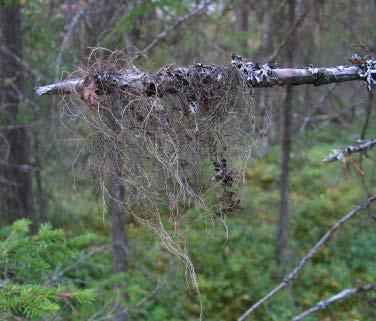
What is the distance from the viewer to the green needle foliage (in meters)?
2.45

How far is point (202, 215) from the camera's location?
2166 mm

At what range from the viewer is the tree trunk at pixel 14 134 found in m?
6.79

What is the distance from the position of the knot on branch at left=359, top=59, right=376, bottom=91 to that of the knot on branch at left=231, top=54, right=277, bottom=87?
40 centimetres

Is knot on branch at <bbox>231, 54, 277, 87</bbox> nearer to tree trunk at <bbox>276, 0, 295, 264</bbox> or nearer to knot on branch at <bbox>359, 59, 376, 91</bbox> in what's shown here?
knot on branch at <bbox>359, 59, 376, 91</bbox>

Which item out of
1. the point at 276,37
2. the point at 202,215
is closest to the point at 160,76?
the point at 202,215

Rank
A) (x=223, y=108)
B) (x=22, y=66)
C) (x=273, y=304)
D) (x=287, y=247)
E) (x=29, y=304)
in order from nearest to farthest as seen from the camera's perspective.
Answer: (x=223, y=108) < (x=29, y=304) < (x=22, y=66) < (x=273, y=304) < (x=287, y=247)

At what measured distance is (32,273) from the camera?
313cm

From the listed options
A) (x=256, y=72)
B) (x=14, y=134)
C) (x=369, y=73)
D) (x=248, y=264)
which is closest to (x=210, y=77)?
(x=256, y=72)

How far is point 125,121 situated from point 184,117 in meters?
0.23

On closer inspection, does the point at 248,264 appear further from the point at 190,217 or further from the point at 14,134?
the point at 14,134

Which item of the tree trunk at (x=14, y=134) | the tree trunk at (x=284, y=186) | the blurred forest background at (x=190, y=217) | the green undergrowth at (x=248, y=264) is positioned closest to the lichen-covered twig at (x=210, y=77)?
the blurred forest background at (x=190, y=217)

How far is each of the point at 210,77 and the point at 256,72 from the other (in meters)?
0.19

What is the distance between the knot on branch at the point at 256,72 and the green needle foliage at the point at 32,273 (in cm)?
134

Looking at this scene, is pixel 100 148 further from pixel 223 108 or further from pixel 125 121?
pixel 223 108
